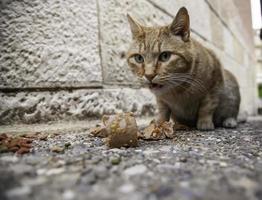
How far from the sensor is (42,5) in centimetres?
169

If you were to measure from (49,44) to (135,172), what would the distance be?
42.1 inches

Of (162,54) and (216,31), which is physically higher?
(216,31)

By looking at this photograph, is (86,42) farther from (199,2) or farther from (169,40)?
(199,2)

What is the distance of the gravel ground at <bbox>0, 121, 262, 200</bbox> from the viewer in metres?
0.78

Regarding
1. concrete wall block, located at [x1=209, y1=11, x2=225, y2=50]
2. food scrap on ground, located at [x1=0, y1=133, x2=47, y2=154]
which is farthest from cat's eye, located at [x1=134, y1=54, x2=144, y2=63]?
concrete wall block, located at [x1=209, y1=11, x2=225, y2=50]

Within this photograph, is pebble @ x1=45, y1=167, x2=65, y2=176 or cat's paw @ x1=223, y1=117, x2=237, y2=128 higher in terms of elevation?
pebble @ x1=45, y1=167, x2=65, y2=176

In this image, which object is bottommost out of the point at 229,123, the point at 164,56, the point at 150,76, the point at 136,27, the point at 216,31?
the point at 229,123

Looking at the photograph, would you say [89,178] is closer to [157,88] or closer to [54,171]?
[54,171]

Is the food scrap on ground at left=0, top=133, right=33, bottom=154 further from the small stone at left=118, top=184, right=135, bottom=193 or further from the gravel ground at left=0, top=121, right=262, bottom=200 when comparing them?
the small stone at left=118, top=184, right=135, bottom=193

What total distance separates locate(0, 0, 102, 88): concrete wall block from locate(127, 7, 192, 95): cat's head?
282 mm

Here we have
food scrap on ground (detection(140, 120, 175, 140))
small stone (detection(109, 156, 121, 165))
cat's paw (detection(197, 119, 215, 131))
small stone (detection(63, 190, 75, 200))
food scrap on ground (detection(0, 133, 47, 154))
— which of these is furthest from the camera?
cat's paw (detection(197, 119, 215, 131))

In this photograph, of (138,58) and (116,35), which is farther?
(116,35)

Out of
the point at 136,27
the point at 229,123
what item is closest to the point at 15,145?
the point at 136,27

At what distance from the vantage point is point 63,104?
5.95ft
